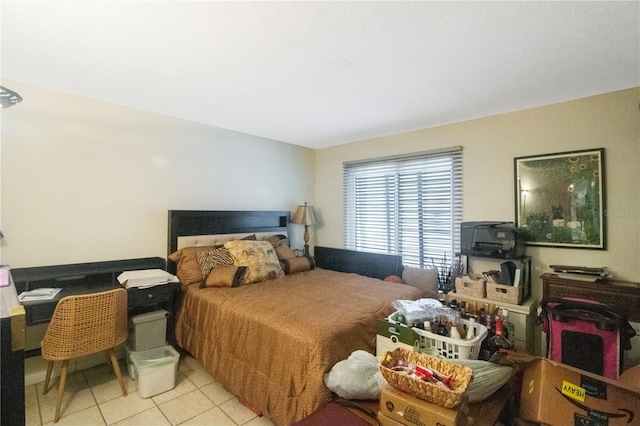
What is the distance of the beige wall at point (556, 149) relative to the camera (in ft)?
7.30

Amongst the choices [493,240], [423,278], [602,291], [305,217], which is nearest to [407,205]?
[423,278]

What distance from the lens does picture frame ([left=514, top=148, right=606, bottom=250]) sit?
7.68 feet

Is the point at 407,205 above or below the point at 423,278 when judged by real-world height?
above

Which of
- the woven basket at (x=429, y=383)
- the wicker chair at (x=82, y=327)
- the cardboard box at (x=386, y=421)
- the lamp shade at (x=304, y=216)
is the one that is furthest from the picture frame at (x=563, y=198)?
the wicker chair at (x=82, y=327)

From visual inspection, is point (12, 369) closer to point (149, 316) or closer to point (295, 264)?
point (149, 316)

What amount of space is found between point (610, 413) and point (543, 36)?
Result: 6.37 ft

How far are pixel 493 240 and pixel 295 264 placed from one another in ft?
6.80

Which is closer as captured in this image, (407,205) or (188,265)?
(188,265)

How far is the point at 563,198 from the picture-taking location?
2.48 m

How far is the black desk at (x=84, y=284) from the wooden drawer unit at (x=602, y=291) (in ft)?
10.4

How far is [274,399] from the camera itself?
68.4 inches

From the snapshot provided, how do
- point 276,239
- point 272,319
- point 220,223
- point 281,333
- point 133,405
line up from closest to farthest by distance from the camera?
point 281,333
point 272,319
point 133,405
point 220,223
point 276,239

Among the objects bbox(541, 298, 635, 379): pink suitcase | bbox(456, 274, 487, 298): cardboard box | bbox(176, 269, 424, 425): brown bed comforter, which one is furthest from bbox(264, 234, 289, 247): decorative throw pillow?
bbox(541, 298, 635, 379): pink suitcase

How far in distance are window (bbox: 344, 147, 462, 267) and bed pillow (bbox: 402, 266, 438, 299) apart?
8.2 inches
